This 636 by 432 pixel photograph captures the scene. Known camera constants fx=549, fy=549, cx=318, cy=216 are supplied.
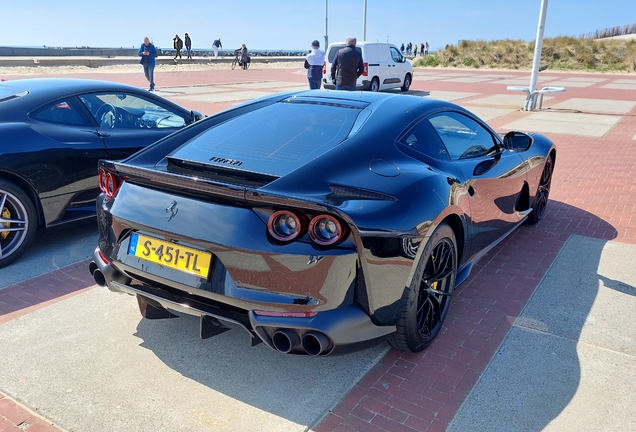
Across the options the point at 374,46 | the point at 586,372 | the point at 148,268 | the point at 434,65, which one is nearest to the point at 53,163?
the point at 148,268

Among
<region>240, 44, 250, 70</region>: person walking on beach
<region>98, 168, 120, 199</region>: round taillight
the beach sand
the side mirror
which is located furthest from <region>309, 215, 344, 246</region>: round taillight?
<region>240, 44, 250, 70</region>: person walking on beach

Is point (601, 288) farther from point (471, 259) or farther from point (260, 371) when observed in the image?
point (260, 371)

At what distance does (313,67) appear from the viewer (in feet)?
49.7

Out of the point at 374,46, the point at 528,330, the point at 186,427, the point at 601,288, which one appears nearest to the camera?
the point at 186,427

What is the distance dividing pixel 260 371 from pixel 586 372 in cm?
181

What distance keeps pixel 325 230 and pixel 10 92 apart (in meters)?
3.83

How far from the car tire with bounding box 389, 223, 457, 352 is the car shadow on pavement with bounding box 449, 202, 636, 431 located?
0.39 metres

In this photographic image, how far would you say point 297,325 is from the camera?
251 centimetres

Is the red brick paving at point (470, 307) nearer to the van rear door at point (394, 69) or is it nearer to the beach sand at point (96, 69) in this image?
the van rear door at point (394, 69)

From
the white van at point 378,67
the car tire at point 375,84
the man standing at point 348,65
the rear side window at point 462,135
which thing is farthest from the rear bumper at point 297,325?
the car tire at point 375,84

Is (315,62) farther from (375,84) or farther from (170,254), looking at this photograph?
(170,254)

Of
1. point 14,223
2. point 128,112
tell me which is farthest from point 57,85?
point 14,223

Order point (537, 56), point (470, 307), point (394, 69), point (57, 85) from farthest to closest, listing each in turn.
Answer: point (394, 69)
point (537, 56)
point (57, 85)
point (470, 307)

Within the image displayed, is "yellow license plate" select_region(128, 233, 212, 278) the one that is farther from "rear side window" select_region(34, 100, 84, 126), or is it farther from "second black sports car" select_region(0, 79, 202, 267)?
"rear side window" select_region(34, 100, 84, 126)
